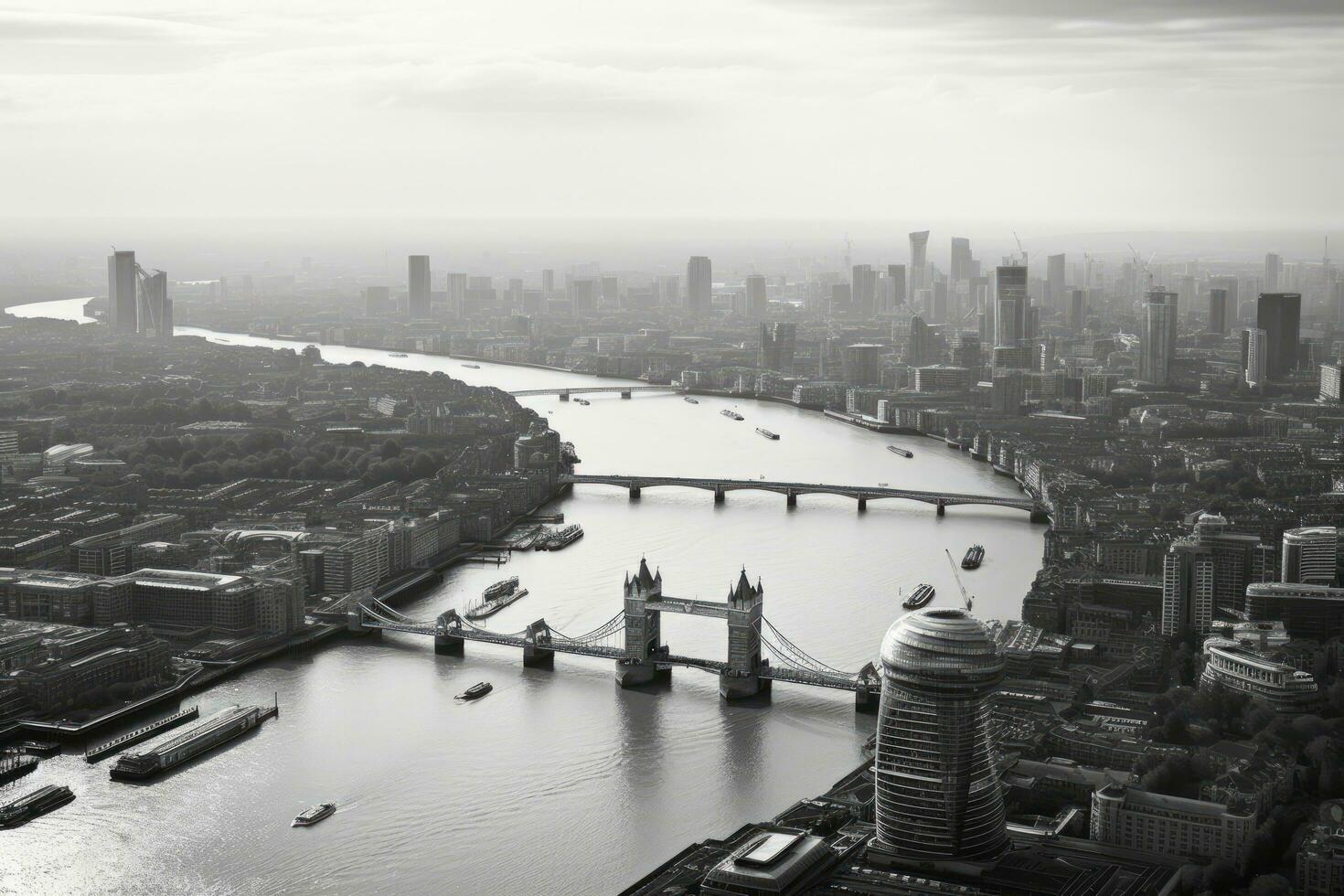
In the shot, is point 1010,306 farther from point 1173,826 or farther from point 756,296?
point 1173,826

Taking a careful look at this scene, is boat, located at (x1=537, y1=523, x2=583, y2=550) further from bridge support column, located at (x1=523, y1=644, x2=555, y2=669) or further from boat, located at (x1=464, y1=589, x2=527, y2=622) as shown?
bridge support column, located at (x1=523, y1=644, x2=555, y2=669)

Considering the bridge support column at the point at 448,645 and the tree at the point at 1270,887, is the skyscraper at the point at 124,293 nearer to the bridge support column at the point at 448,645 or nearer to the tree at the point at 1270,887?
the bridge support column at the point at 448,645

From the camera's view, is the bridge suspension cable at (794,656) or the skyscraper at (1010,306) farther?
the skyscraper at (1010,306)

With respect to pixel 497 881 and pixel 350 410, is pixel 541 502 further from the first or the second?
pixel 497 881

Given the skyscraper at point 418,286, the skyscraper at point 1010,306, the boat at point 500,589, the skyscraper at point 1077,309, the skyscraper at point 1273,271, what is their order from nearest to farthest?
the boat at point 500,589 < the skyscraper at point 1273,271 < the skyscraper at point 1010,306 < the skyscraper at point 1077,309 < the skyscraper at point 418,286

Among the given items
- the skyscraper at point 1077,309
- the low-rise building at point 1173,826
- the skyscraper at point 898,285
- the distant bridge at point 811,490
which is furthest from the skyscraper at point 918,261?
the low-rise building at point 1173,826

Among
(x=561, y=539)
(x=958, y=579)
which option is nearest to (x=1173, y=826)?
(x=958, y=579)
